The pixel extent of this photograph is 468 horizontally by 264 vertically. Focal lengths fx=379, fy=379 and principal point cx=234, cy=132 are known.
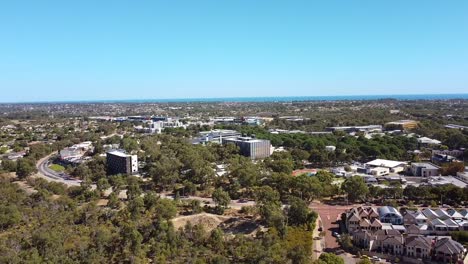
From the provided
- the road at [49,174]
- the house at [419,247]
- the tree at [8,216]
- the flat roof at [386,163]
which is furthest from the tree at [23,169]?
the flat roof at [386,163]

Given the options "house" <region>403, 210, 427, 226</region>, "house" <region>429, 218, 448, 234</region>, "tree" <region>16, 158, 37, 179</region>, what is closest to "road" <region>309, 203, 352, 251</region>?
"house" <region>403, 210, 427, 226</region>

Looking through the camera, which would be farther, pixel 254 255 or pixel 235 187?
pixel 235 187

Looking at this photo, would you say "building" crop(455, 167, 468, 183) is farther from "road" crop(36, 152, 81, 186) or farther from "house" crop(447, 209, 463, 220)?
"road" crop(36, 152, 81, 186)

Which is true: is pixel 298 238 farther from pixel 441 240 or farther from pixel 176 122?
pixel 176 122

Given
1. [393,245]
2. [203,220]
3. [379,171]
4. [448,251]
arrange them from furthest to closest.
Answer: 1. [379,171]
2. [203,220]
3. [393,245]
4. [448,251]

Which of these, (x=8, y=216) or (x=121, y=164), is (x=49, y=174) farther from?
(x=8, y=216)

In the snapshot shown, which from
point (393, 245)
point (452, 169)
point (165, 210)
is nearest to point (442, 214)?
point (393, 245)

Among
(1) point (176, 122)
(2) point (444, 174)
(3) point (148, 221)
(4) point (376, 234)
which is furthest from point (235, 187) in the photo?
(1) point (176, 122)
